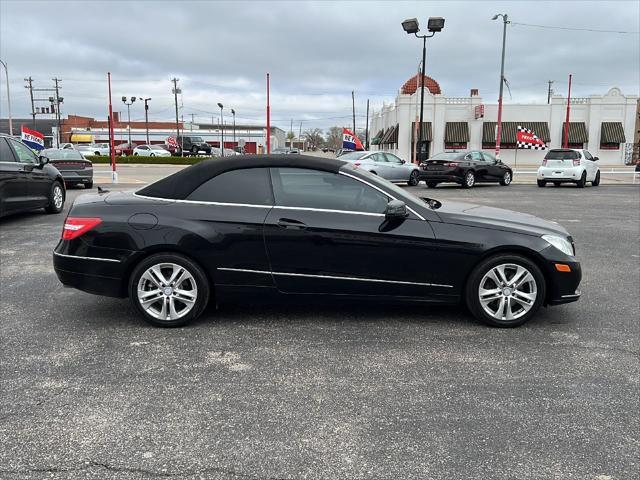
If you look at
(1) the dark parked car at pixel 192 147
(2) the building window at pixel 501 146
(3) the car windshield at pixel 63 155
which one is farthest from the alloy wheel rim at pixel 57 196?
(1) the dark parked car at pixel 192 147

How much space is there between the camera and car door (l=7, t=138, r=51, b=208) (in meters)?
10.4

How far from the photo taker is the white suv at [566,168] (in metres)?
22.3

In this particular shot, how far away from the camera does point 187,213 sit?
15.6 ft

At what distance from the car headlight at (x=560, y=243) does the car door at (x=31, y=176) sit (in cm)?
922

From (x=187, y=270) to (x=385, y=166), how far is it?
17295mm

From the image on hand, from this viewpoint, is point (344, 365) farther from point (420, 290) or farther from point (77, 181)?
point (77, 181)

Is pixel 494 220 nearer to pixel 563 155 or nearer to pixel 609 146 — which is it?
pixel 563 155

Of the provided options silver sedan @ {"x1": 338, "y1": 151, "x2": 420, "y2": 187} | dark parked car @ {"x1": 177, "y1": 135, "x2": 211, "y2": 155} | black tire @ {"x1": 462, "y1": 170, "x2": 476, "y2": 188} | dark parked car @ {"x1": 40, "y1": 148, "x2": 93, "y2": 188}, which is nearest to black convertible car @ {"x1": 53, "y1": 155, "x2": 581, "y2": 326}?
dark parked car @ {"x1": 40, "y1": 148, "x2": 93, "y2": 188}

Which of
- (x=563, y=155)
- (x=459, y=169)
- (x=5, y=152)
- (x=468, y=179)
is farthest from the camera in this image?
(x=563, y=155)

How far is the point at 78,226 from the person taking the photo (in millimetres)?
4805

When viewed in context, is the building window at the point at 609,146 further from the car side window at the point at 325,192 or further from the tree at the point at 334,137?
the tree at the point at 334,137

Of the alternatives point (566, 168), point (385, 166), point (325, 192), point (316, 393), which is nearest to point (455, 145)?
point (566, 168)

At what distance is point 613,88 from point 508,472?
5233 cm

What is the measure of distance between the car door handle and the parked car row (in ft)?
52.8
